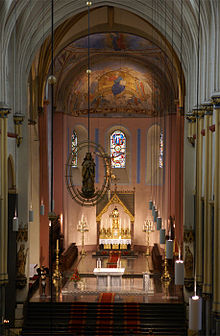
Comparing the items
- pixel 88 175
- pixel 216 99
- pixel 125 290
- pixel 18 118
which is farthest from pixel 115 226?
pixel 216 99

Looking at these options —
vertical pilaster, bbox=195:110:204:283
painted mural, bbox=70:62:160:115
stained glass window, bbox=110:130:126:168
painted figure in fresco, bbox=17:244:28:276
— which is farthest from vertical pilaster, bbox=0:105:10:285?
stained glass window, bbox=110:130:126:168

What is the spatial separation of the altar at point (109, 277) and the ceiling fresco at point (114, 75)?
9031 millimetres

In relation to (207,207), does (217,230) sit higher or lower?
lower

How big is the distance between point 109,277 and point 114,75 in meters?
12.1

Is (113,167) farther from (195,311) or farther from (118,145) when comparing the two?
(195,311)

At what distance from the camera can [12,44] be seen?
18203 mm

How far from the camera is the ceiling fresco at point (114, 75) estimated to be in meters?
A: 25.4

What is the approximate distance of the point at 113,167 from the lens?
3234 cm

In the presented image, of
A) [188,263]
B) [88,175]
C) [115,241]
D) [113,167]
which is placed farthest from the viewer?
[113,167]

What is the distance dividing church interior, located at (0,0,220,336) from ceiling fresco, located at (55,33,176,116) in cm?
9

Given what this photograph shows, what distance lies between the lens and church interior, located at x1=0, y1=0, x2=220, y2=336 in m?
14.9

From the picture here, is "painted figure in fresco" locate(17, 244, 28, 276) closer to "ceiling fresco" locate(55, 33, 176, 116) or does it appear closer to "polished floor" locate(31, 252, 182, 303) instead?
"polished floor" locate(31, 252, 182, 303)

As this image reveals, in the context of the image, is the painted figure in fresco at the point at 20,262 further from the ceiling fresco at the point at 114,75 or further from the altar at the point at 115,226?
the altar at the point at 115,226

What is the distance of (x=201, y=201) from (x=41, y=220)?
32.9 feet
